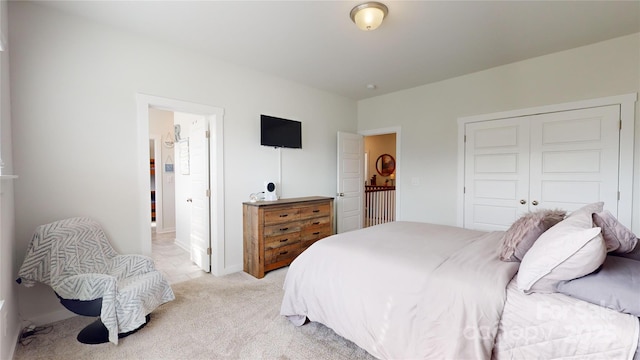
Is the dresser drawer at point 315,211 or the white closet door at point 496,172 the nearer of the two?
the white closet door at point 496,172

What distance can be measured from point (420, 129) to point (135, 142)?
3.76 meters

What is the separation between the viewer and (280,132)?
3.80 meters

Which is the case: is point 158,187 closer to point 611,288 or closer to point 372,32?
point 372,32

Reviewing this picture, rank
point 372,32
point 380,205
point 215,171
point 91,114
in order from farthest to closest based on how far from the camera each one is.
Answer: point 380,205, point 215,171, point 372,32, point 91,114

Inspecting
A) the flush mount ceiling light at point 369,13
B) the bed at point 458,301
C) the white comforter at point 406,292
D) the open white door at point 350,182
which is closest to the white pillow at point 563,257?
the bed at point 458,301

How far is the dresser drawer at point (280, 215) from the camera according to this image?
3.26 meters

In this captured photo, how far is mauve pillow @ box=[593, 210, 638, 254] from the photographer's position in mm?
1437

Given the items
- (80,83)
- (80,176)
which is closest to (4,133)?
(80,176)

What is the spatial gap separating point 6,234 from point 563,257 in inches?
127

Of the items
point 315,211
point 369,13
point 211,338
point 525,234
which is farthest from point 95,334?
point 369,13

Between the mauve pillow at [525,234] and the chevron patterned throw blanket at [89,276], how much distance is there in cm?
253

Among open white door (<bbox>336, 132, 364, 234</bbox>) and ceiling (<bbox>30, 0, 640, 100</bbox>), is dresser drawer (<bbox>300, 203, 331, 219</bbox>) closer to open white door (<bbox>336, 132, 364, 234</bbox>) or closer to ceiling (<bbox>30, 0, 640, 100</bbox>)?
open white door (<bbox>336, 132, 364, 234</bbox>)

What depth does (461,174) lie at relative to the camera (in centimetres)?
383

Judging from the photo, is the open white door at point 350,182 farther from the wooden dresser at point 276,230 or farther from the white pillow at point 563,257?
the white pillow at point 563,257
